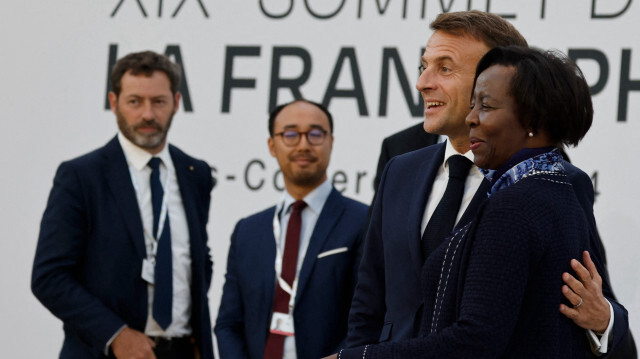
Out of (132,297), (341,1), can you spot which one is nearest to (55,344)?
(132,297)

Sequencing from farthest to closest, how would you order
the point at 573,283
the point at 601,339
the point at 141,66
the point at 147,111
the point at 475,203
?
the point at 141,66, the point at 147,111, the point at 475,203, the point at 601,339, the point at 573,283

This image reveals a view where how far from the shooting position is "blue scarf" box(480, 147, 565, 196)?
2.05m

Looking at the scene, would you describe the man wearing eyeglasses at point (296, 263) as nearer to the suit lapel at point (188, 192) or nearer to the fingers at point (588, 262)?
the suit lapel at point (188, 192)

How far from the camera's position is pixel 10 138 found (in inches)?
217

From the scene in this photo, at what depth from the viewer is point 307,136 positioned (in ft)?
13.5

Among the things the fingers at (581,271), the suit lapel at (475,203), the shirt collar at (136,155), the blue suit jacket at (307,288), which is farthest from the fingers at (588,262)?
the shirt collar at (136,155)

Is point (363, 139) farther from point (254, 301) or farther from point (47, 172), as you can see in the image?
point (47, 172)

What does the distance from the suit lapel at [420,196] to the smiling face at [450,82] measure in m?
0.06

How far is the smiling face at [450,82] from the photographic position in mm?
2668

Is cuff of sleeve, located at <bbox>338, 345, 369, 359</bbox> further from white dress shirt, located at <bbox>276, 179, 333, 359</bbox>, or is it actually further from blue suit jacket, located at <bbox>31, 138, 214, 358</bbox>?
blue suit jacket, located at <bbox>31, 138, 214, 358</bbox>

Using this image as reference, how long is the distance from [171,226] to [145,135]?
39 centimetres

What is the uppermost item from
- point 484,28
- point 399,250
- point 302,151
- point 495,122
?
point 484,28

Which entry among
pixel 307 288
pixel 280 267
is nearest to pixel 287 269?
pixel 280 267

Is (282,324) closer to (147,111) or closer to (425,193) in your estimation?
(147,111)
